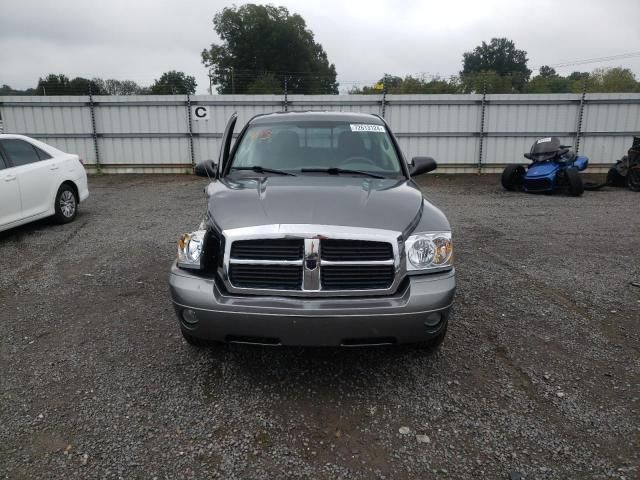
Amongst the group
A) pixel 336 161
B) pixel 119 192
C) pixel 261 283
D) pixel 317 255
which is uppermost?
pixel 336 161

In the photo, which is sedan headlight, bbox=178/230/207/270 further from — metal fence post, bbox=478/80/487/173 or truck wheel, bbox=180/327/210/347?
metal fence post, bbox=478/80/487/173

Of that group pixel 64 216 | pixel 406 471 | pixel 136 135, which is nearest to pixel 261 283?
pixel 406 471

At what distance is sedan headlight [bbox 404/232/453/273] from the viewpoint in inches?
111

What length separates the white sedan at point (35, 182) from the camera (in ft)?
21.5

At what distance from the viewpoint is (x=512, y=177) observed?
12.0 meters

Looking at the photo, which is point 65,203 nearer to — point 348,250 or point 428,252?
point 348,250

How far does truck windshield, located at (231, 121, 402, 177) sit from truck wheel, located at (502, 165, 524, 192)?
28.2 ft

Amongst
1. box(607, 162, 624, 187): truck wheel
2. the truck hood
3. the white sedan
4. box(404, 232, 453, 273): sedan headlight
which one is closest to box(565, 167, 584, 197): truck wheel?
box(607, 162, 624, 187): truck wheel

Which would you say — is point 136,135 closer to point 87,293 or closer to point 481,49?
point 87,293

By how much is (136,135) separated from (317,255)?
14.5 meters

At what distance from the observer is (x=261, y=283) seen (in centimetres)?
278

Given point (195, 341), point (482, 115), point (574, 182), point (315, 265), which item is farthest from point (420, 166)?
point (482, 115)

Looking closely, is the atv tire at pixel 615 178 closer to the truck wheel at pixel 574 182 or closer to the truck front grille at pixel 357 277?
the truck wheel at pixel 574 182

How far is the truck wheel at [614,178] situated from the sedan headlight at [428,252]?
463 inches
